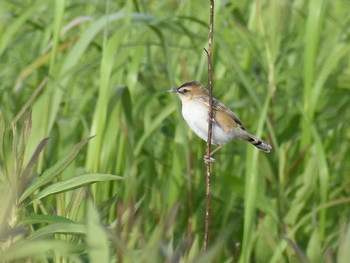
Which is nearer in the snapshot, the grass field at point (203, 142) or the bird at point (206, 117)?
A: the bird at point (206, 117)

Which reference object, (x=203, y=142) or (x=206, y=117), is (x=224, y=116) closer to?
(x=206, y=117)

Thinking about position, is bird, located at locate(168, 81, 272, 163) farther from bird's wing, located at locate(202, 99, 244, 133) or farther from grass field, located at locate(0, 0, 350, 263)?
grass field, located at locate(0, 0, 350, 263)

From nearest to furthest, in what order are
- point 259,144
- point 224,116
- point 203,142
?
point 259,144, point 224,116, point 203,142

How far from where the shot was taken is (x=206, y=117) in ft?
11.3

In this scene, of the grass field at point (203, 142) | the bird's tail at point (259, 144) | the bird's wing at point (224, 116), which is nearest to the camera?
the bird's tail at point (259, 144)

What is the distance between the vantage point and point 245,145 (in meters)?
4.31

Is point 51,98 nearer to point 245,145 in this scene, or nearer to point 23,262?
point 245,145

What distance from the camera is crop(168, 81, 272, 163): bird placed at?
11.2 feet

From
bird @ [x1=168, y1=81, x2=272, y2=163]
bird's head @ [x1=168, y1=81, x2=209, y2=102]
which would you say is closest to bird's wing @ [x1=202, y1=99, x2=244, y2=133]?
bird @ [x1=168, y1=81, x2=272, y2=163]

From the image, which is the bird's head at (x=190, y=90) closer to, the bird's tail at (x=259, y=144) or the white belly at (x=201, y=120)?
the white belly at (x=201, y=120)

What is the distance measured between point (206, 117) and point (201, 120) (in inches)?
1.4

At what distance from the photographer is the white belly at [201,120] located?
3393 mm

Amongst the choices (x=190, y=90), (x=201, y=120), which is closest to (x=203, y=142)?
(x=190, y=90)

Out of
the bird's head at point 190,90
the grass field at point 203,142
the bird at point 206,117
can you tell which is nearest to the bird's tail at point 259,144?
the bird at point 206,117
